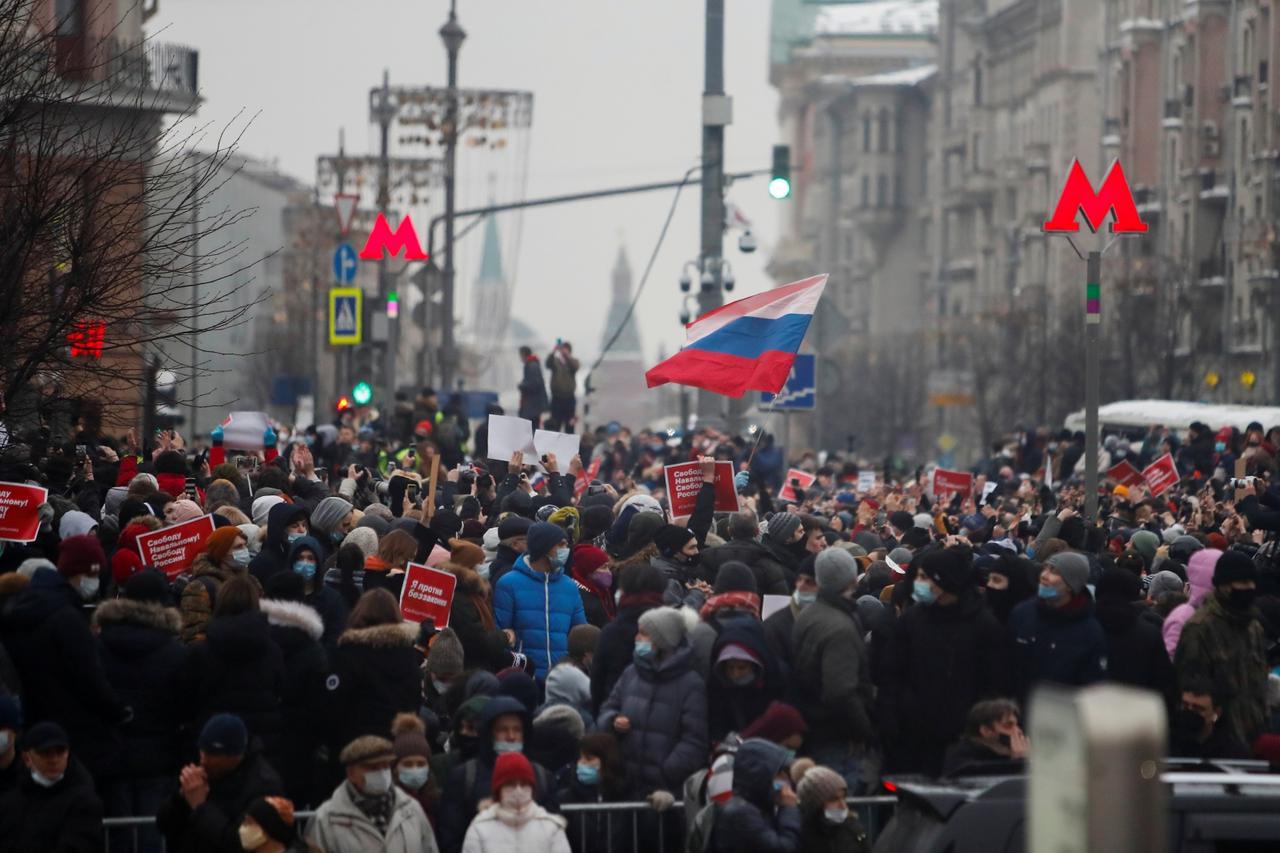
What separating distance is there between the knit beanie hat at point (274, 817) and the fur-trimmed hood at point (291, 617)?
5.17 ft

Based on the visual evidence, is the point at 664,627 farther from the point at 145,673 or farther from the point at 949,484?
the point at 949,484

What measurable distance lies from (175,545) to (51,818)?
3.33 meters

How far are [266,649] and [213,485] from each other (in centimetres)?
487

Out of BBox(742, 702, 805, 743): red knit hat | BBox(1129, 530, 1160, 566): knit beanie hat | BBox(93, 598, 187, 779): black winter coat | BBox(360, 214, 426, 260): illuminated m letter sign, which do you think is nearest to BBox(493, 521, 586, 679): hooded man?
BBox(93, 598, 187, 779): black winter coat

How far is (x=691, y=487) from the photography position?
15.4m

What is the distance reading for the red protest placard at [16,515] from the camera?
12.2 metres

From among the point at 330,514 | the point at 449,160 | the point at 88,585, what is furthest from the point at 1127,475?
the point at 449,160

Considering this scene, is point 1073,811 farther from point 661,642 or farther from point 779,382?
point 779,382

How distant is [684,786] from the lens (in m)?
9.77

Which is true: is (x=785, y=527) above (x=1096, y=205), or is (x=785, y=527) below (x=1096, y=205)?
below

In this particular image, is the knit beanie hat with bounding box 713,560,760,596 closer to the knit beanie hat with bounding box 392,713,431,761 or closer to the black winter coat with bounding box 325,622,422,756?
the black winter coat with bounding box 325,622,422,756

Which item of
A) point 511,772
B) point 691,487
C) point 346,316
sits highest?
point 346,316

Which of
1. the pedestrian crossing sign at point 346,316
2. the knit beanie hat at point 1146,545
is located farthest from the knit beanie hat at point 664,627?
the pedestrian crossing sign at point 346,316

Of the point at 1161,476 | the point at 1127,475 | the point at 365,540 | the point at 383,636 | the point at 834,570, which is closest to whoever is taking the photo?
the point at 383,636
